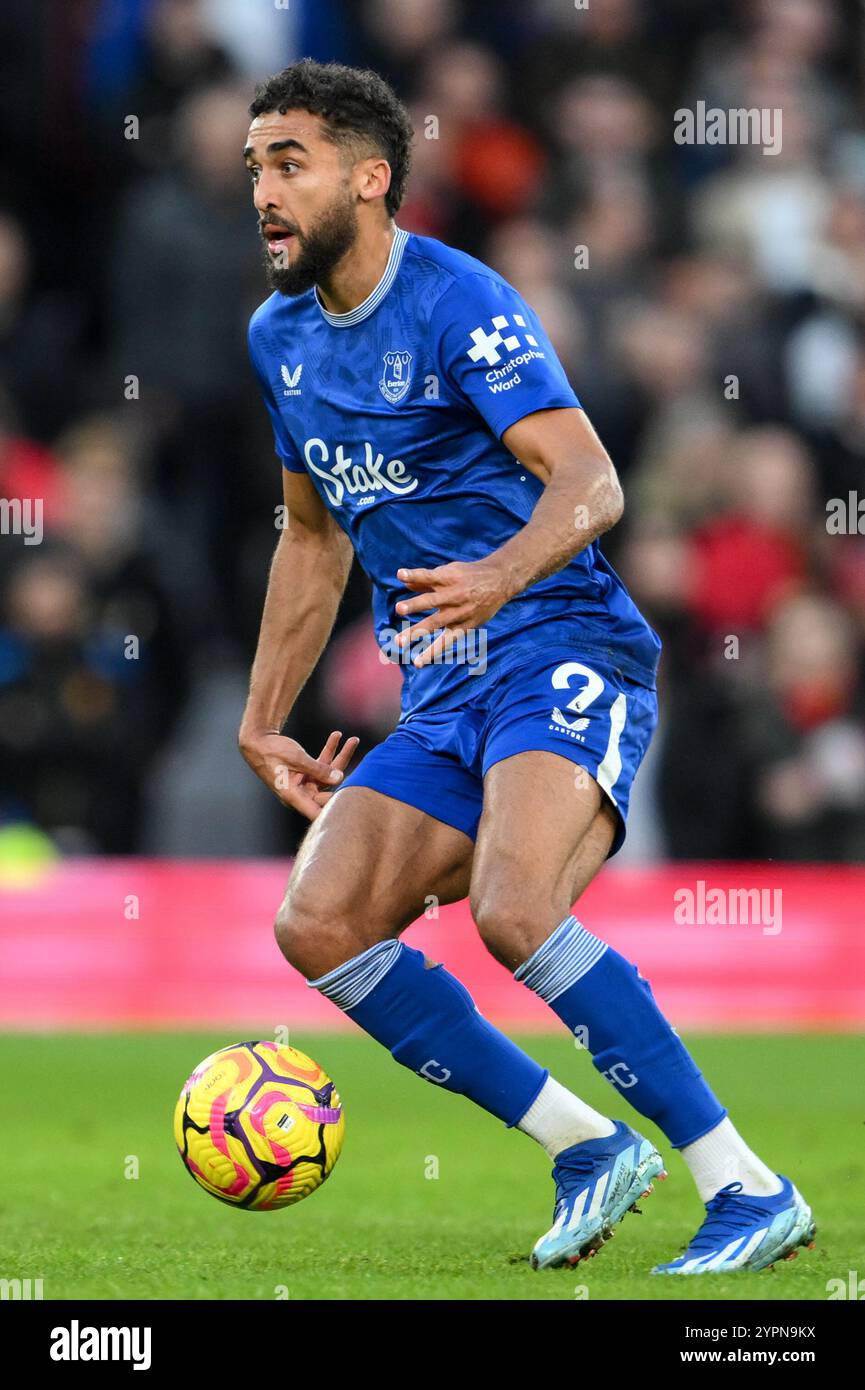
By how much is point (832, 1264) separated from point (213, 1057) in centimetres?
155

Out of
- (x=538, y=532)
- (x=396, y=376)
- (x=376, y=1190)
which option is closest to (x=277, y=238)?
(x=396, y=376)

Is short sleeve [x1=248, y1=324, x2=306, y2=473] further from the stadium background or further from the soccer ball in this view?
the stadium background

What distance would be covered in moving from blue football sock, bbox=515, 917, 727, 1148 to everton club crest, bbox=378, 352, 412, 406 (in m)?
1.32

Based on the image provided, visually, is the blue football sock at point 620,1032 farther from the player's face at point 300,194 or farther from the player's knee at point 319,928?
the player's face at point 300,194

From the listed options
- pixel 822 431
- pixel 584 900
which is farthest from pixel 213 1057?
pixel 822 431

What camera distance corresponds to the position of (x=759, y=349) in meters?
12.3

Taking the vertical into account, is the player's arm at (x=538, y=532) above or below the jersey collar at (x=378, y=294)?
below

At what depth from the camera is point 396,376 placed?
549cm

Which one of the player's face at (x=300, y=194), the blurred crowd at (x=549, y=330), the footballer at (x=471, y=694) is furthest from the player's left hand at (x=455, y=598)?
the blurred crowd at (x=549, y=330)

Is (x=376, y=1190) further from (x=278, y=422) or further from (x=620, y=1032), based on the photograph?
(x=278, y=422)

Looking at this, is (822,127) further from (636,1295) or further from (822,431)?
(636,1295)

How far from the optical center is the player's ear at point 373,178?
5559 mm

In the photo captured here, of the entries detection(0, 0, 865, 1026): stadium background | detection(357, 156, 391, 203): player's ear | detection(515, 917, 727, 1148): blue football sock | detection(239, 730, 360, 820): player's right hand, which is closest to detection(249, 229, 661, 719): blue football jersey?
detection(357, 156, 391, 203): player's ear

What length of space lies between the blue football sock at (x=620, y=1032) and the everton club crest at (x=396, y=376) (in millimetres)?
1320
